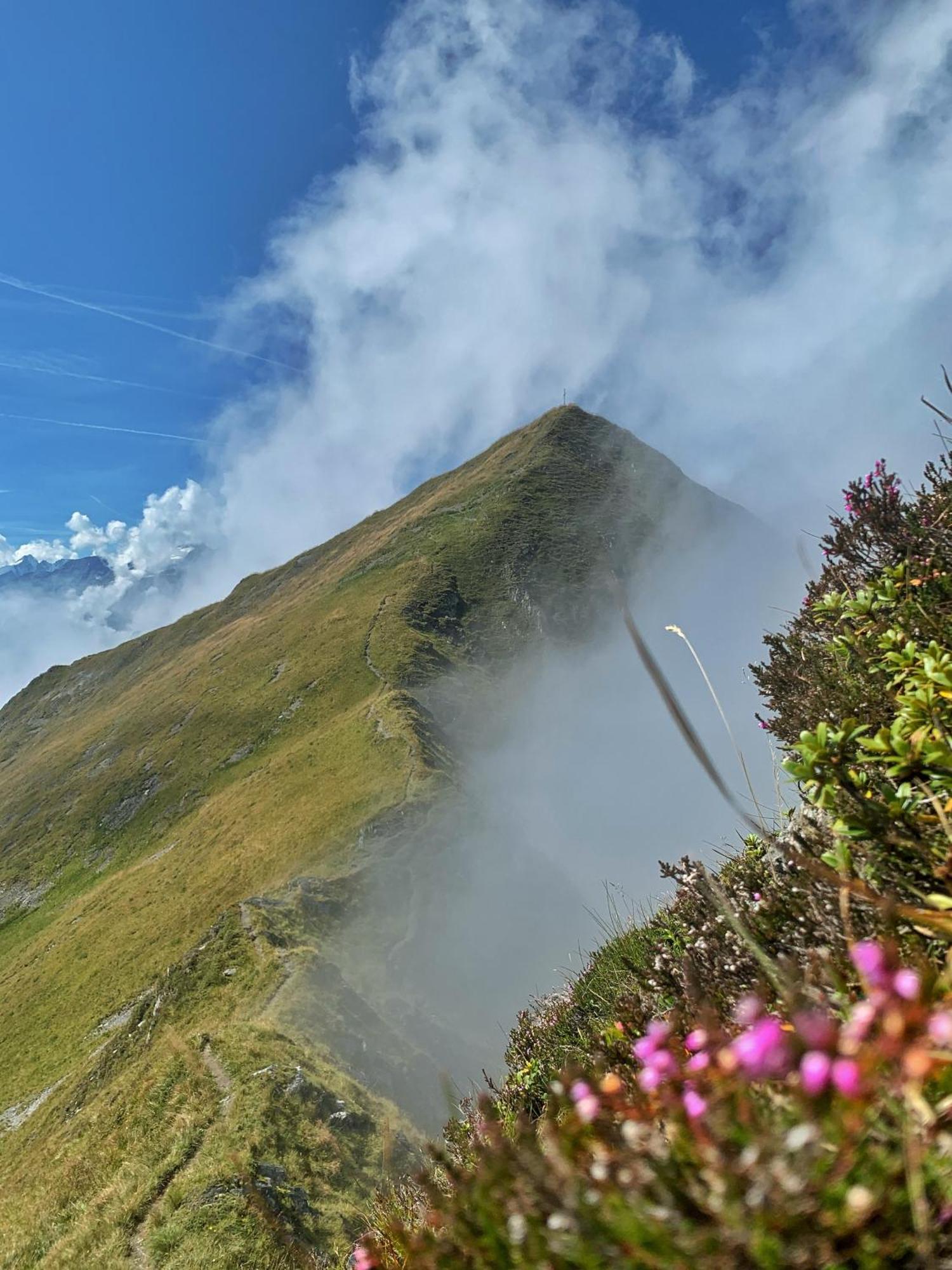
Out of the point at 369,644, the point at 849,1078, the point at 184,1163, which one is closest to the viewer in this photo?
the point at 849,1078

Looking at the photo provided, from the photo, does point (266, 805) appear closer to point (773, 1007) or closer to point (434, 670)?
point (434, 670)

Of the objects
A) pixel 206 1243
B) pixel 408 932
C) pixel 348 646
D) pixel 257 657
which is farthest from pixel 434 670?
pixel 206 1243

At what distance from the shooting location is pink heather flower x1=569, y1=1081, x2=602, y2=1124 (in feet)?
4.40

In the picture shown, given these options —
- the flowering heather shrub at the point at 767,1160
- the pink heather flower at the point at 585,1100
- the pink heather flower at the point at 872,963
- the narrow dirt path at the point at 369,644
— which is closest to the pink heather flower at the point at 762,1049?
the flowering heather shrub at the point at 767,1160

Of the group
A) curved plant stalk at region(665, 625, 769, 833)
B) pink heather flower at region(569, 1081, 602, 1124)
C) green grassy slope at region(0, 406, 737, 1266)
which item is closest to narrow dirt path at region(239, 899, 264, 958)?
green grassy slope at region(0, 406, 737, 1266)

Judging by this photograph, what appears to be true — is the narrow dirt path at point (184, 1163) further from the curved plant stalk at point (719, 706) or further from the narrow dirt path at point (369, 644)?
the narrow dirt path at point (369, 644)

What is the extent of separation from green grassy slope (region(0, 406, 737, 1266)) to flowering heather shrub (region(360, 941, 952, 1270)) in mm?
1430

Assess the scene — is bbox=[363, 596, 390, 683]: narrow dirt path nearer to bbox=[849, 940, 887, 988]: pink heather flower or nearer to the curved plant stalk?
the curved plant stalk

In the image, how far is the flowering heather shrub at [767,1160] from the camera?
3.49 feet

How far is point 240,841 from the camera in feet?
168

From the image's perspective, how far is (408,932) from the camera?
39.3 m

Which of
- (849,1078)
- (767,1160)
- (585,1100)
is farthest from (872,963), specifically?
(585,1100)

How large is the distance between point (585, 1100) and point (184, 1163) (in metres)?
19.0

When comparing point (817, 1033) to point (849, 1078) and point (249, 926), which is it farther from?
point (249, 926)
